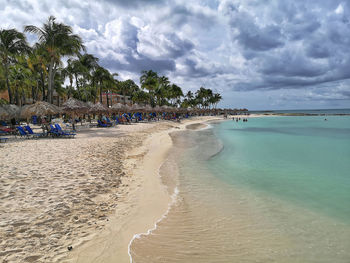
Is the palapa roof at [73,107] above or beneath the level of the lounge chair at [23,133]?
above

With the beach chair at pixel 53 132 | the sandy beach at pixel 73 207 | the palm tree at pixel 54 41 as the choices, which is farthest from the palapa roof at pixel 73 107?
the sandy beach at pixel 73 207

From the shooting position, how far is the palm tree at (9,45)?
1872cm

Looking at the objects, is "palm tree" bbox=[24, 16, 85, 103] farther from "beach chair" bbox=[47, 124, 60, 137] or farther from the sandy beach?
the sandy beach

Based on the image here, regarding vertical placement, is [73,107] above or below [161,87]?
below

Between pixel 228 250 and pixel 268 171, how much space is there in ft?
21.4

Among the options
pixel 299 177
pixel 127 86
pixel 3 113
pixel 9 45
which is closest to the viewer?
pixel 299 177

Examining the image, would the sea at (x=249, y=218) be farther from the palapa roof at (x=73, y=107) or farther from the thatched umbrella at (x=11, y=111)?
the thatched umbrella at (x=11, y=111)

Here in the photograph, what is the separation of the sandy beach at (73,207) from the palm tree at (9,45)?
17875mm

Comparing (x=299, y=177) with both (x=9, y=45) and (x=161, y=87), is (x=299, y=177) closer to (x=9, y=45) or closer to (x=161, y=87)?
(x=9, y=45)

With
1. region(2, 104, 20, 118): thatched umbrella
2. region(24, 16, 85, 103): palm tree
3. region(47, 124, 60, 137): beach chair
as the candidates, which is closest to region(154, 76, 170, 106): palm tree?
region(24, 16, 85, 103): palm tree

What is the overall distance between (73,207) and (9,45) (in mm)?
23861

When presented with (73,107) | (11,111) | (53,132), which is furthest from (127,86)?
(53,132)

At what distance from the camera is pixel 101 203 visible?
4.41m

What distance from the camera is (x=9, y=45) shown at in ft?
63.3
